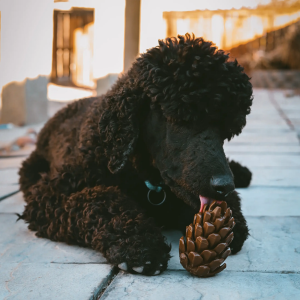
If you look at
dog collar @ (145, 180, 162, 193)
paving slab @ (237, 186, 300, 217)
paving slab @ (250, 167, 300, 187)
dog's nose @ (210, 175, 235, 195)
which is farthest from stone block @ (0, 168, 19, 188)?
dog's nose @ (210, 175, 235, 195)

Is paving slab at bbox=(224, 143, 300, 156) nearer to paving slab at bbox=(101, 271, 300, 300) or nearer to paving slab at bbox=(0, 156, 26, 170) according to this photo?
paving slab at bbox=(0, 156, 26, 170)

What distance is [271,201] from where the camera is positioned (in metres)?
3.53

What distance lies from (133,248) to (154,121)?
738 mm

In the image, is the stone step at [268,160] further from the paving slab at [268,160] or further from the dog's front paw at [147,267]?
the dog's front paw at [147,267]

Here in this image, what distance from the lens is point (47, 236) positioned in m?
2.67

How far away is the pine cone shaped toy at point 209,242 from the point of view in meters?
2.00

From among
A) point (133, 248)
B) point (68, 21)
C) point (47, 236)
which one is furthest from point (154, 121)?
point (68, 21)

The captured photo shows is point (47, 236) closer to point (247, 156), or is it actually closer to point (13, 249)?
point (13, 249)

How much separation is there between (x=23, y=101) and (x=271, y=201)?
225 inches

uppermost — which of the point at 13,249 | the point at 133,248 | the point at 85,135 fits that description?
the point at 85,135

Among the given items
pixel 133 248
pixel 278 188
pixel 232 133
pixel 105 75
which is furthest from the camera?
pixel 105 75

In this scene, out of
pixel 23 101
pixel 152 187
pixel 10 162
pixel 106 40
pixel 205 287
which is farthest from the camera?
pixel 106 40

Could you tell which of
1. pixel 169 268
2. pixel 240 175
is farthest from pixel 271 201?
pixel 169 268

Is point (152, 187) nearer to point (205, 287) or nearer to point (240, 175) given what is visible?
point (205, 287)
